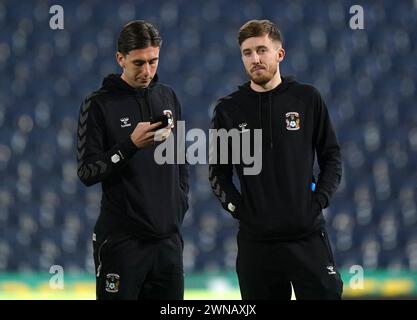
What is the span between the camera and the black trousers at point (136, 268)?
208 cm

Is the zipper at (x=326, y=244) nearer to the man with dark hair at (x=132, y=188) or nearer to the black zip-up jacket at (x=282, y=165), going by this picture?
the black zip-up jacket at (x=282, y=165)

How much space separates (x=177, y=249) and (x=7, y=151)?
1.61m

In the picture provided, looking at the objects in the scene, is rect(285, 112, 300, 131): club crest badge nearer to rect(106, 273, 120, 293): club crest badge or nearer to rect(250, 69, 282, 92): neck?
rect(250, 69, 282, 92): neck

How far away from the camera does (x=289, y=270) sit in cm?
204

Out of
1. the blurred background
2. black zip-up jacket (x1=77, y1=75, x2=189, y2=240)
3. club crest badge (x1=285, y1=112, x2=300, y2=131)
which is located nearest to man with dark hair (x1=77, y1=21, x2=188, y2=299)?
black zip-up jacket (x1=77, y1=75, x2=189, y2=240)

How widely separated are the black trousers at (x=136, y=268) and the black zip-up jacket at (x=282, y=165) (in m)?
0.20

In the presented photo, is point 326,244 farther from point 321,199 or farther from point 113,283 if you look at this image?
point 113,283

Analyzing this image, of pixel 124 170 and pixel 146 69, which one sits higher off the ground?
pixel 146 69

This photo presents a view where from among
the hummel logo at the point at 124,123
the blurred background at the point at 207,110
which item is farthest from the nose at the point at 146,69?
the blurred background at the point at 207,110

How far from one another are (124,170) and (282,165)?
396 mm

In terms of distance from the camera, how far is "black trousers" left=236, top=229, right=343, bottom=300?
2.03 meters

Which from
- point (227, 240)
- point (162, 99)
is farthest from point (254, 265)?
point (227, 240)

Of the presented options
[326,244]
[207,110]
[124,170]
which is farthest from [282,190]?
[207,110]

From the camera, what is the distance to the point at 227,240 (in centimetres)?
348
